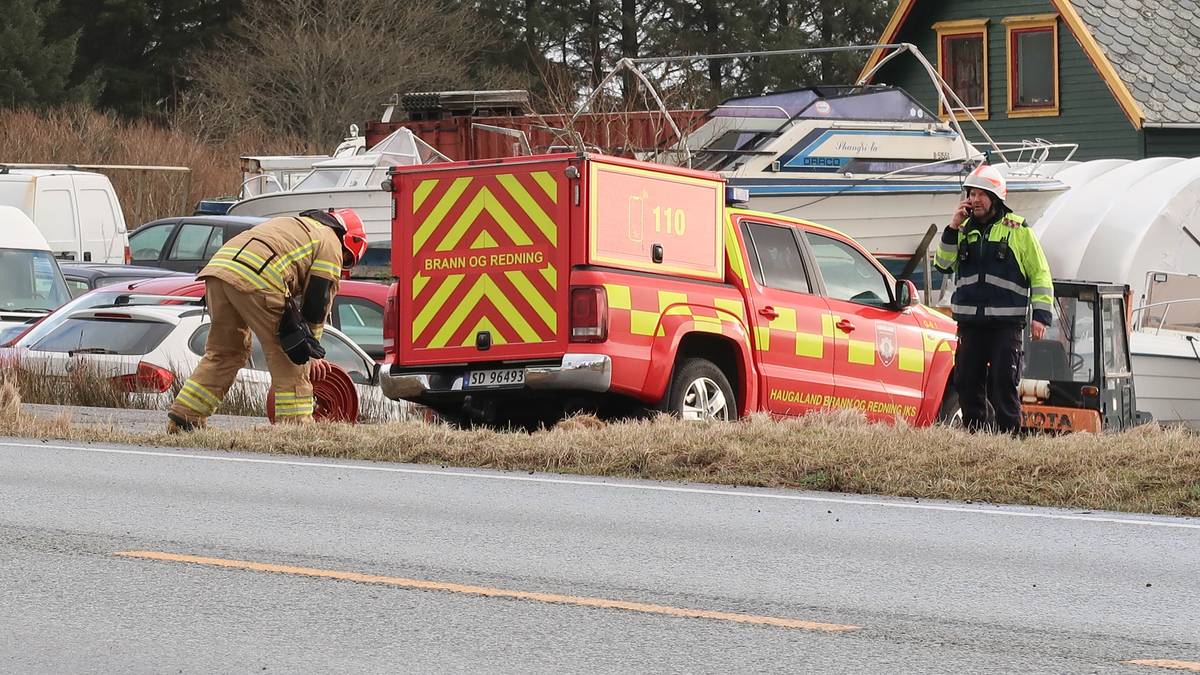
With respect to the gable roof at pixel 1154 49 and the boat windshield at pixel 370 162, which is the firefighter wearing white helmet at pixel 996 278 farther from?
the gable roof at pixel 1154 49

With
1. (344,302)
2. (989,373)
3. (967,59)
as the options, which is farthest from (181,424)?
(967,59)

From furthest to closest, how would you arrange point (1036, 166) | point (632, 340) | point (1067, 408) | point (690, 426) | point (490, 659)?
point (1036, 166) < point (1067, 408) < point (632, 340) < point (690, 426) < point (490, 659)

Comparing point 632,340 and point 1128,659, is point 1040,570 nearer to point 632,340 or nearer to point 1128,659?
point 1128,659

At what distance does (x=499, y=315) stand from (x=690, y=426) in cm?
187

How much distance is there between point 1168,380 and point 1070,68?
49.7ft

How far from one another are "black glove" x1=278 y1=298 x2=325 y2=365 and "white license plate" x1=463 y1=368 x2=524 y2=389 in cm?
109

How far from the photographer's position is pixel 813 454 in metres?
11.3

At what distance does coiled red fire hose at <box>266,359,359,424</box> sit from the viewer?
14.5 m

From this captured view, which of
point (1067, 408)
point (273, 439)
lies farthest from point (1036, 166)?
point (273, 439)

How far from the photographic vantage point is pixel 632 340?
516 inches

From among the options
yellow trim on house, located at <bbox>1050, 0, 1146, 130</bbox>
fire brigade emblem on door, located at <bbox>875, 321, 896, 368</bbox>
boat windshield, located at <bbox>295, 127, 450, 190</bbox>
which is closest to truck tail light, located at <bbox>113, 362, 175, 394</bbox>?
fire brigade emblem on door, located at <bbox>875, 321, 896, 368</bbox>

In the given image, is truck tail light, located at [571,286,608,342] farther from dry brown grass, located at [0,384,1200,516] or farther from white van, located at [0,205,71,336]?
white van, located at [0,205,71,336]

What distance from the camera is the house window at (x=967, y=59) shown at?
1433 inches

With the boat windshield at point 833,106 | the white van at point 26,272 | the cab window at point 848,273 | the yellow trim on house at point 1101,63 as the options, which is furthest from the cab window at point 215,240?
the yellow trim on house at point 1101,63
